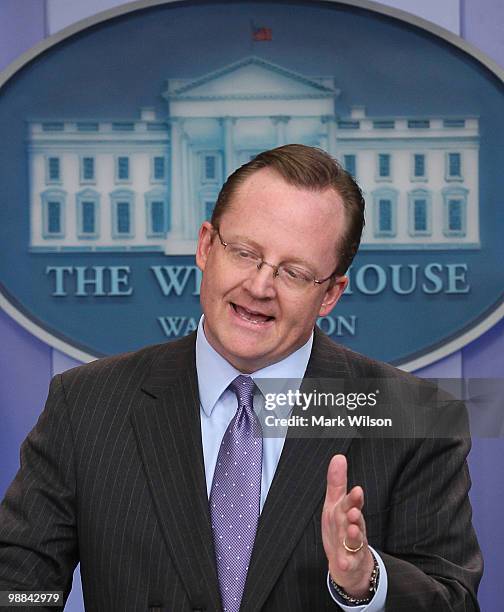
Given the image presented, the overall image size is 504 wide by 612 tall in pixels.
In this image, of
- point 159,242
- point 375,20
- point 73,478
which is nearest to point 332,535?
point 73,478

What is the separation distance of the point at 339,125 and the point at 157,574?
48.4 inches

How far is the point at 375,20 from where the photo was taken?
2.26m

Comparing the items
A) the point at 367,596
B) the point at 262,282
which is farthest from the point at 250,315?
the point at 367,596

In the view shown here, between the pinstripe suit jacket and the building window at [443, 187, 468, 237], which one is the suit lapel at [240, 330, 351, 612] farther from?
the building window at [443, 187, 468, 237]

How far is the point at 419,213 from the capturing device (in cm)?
229

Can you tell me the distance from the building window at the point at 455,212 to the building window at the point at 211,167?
20.3 inches

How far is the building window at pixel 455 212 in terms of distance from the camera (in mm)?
2277

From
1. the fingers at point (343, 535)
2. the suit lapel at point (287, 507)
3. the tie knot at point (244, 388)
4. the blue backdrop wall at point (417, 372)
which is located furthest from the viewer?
the blue backdrop wall at point (417, 372)

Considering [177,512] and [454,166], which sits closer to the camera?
[177,512]

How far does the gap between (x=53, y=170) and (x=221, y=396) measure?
102 cm

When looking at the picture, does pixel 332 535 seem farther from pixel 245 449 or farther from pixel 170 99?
pixel 170 99

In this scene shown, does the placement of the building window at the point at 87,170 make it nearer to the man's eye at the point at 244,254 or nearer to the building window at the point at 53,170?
the building window at the point at 53,170

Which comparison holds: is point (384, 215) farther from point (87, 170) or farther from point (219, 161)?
point (87, 170)

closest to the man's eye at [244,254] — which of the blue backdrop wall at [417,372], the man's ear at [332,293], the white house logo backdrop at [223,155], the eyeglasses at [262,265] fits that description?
the eyeglasses at [262,265]
